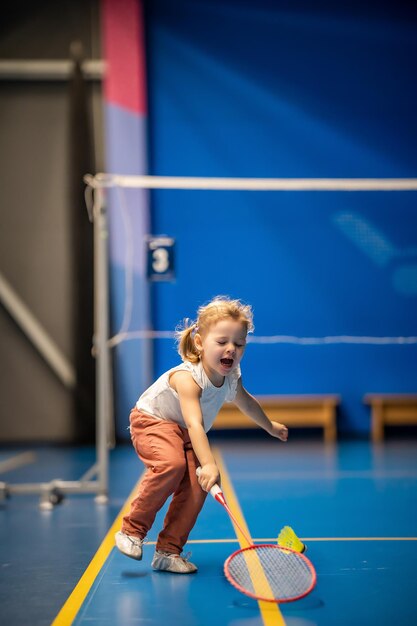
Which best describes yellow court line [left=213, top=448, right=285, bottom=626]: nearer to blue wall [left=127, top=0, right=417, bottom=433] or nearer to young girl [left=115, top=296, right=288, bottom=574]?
young girl [left=115, top=296, right=288, bottom=574]

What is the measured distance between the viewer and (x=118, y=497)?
18.7ft

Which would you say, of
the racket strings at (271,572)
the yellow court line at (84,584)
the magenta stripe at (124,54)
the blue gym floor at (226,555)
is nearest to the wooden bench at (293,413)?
the blue gym floor at (226,555)

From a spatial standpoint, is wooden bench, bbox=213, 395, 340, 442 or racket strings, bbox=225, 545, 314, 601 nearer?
racket strings, bbox=225, 545, 314, 601

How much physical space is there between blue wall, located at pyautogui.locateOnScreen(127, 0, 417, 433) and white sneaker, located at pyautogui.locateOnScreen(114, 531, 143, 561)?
22.6 feet

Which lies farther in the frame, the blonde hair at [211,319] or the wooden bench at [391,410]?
the wooden bench at [391,410]

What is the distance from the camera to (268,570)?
10.6ft

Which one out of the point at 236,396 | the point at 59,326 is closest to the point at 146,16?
the point at 59,326

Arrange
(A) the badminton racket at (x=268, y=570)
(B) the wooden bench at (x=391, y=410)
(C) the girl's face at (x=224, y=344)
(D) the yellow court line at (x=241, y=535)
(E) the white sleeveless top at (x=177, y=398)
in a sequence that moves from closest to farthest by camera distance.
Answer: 1. (D) the yellow court line at (x=241, y=535)
2. (A) the badminton racket at (x=268, y=570)
3. (C) the girl's face at (x=224, y=344)
4. (E) the white sleeveless top at (x=177, y=398)
5. (B) the wooden bench at (x=391, y=410)

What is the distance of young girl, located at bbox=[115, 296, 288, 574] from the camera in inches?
136

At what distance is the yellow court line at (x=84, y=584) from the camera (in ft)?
9.32

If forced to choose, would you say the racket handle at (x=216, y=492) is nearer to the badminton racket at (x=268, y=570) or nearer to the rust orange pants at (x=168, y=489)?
the badminton racket at (x=268, y=570)

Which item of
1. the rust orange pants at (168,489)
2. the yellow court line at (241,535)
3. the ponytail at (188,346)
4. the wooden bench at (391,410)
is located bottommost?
the wooden bench at (391,410)

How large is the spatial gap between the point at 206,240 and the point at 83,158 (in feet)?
6.55

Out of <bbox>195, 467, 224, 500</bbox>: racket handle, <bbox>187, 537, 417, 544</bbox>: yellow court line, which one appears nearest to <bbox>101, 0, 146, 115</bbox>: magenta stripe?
<bbox>187, 537, 417, 544</bbox>: yellow court line
